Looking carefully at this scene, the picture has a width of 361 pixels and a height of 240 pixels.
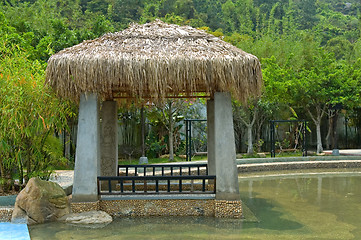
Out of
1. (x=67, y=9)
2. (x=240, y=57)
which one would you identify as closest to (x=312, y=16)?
(x=67, y=9)

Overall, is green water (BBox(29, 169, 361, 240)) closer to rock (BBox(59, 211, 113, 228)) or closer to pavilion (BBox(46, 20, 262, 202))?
rock (BBox(59, 211, 113, 228))

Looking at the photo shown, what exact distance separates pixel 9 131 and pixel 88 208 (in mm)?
1894

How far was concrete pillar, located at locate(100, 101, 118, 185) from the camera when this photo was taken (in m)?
8.40

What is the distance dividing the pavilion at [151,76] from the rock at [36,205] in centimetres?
37

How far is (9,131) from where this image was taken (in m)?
6.60

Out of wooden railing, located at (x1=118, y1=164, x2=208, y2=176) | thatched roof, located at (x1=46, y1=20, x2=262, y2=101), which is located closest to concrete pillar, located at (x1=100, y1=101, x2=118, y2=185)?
wooden railing, located at (x1=118, y1=164, x2=208, y2=176)

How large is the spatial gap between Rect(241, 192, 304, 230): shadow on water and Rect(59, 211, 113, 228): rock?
2.30 metres

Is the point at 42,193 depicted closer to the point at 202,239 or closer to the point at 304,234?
the point at 202,239

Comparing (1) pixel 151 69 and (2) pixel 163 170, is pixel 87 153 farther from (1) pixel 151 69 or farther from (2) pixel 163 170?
(2) pixel 163 170

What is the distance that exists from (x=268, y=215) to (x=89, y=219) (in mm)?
3063

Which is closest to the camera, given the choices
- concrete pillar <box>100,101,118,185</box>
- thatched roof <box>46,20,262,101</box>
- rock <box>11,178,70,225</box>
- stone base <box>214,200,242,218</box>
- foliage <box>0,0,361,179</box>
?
rock <box>11,178,70,225</box>

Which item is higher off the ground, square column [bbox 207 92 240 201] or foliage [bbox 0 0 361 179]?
foliage [bbox 0 0 361 179]

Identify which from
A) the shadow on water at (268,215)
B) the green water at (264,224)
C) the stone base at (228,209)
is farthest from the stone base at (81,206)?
the shadow on water at (268,215)

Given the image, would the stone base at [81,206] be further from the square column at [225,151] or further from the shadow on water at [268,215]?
the shadow on water at [268,215]
